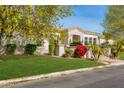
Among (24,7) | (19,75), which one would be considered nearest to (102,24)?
(24,7)

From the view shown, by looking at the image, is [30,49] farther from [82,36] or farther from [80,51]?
[82,36]

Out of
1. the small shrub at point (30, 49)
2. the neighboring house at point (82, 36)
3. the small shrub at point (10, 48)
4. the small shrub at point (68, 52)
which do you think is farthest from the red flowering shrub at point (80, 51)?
the neighboring house at point (82, 36)

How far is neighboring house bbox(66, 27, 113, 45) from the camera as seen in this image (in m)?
42.1

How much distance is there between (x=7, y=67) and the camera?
16344mm

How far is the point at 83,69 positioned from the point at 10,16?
539 centimetres

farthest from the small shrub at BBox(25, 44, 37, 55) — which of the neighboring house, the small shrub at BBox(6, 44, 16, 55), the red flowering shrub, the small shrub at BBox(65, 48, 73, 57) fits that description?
the neighboring house

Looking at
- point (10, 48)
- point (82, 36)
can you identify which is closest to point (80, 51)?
point (10, 48)

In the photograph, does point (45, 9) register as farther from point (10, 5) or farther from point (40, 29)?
point (10, 5)

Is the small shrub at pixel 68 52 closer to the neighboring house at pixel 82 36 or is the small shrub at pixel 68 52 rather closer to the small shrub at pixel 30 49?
the small shrub at pixel 30 49

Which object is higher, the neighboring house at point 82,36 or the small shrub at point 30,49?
the neighboring house at point 82,36

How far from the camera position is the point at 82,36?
146ft

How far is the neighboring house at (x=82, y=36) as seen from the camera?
138ft

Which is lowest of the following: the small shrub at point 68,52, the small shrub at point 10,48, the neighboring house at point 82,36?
the small shrub at point 68,52

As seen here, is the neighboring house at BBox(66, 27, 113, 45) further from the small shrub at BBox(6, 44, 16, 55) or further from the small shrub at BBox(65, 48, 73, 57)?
the small shrub at BBox(6, 44, 16, 55)
